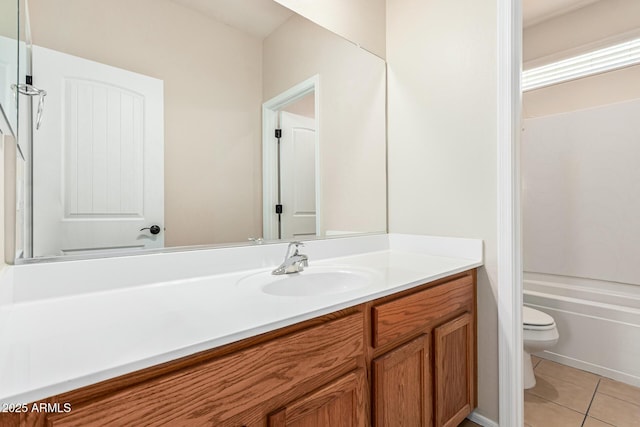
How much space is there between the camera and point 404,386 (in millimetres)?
1021

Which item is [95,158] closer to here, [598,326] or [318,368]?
[318,368]

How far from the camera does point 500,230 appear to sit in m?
1.36

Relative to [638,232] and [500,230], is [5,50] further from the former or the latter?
[638,232]

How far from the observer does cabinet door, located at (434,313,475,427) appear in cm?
118

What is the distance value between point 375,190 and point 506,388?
3.70 feet

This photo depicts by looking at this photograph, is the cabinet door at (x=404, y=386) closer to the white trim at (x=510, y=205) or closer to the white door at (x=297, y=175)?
the white trim at (x=510, y=205)

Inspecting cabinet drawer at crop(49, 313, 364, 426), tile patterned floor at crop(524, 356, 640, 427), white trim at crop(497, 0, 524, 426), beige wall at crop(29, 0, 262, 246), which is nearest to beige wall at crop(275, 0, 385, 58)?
beige wall at crop(29, 0, 262, 246)

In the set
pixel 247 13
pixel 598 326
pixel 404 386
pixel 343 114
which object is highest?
pixel 247 13

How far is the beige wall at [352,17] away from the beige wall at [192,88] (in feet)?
1.36

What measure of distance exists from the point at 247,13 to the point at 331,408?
145 cm

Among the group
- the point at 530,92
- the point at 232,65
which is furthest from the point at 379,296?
the point at 530,92

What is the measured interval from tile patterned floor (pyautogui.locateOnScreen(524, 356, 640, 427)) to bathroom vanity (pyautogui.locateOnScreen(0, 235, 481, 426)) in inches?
18.4

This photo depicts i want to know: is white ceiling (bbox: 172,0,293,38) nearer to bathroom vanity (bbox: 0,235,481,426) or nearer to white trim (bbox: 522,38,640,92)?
bathroom vanity (bbox: 0,235,481,426)

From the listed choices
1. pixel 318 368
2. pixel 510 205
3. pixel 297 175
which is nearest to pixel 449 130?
pixel 510 205
